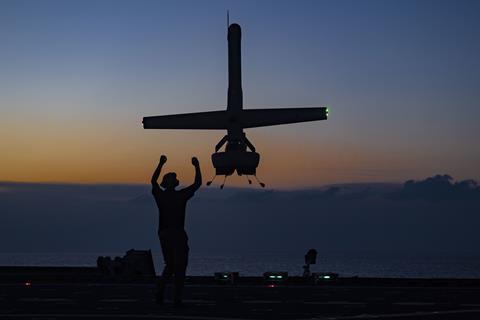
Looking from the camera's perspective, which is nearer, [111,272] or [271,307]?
[271,307]

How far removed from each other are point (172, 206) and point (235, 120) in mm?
48381

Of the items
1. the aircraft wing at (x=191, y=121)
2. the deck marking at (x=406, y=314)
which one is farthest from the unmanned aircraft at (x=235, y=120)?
the deck marking at (x=406, y=314)

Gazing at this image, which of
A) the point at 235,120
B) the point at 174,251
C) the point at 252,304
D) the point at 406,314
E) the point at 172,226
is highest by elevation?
the point at 235,120

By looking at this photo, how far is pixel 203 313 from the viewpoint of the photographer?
15219mm

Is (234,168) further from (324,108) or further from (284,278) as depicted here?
(284,278)

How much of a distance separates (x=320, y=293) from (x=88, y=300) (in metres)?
5.90

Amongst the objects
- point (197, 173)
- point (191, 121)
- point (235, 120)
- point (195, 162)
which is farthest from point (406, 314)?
point (191, 121)

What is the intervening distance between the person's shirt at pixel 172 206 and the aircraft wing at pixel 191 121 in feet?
160

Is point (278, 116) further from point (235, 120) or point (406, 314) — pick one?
point (406, 314)

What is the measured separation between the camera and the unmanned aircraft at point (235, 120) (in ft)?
209

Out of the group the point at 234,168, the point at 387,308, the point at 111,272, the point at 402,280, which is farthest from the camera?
the point at 234,168

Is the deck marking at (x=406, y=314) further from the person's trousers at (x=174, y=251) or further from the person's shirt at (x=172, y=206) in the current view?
the person's shirt at (x=172, y=206)

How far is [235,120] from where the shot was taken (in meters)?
65.7

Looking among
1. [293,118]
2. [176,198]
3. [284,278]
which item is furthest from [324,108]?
[176,198]
